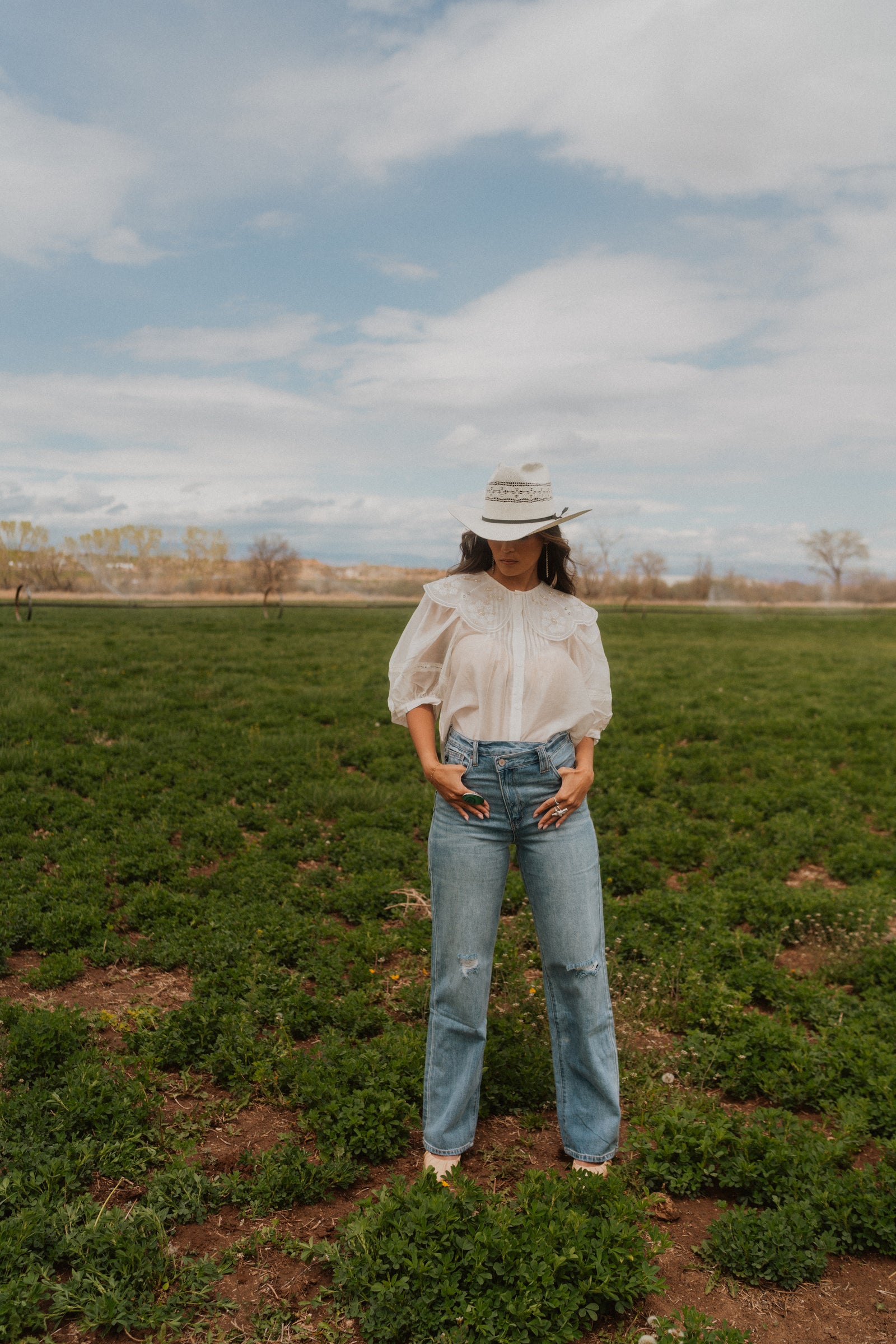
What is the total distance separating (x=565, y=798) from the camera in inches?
130

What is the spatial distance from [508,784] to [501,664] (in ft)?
1.57

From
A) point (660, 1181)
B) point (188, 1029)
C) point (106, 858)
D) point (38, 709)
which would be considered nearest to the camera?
point (660, 1181)

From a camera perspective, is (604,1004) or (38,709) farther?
(38,709)

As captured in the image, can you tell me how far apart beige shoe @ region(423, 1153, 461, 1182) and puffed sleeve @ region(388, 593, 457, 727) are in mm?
1877

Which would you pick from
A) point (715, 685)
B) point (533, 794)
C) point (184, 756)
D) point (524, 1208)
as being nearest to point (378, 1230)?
point (524, 1208)

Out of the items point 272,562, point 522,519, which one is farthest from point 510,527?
point 272,562

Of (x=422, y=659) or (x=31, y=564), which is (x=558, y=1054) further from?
(x=31, y=564)

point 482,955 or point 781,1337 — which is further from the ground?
point 482,955

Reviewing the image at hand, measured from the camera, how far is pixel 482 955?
11.2 feet

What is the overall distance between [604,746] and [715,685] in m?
5.32

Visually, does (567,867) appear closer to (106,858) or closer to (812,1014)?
(812,1014)

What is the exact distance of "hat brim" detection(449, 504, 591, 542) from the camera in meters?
3.30

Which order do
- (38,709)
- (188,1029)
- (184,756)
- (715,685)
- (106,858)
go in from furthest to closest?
(715,685)
(38,709)
(184,756)
(106,858)
(188,1029)

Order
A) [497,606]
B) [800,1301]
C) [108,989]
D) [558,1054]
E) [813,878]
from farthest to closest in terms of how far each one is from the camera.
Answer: [813,878], [108,989], [558,1054], [497,606], [800,1301]
